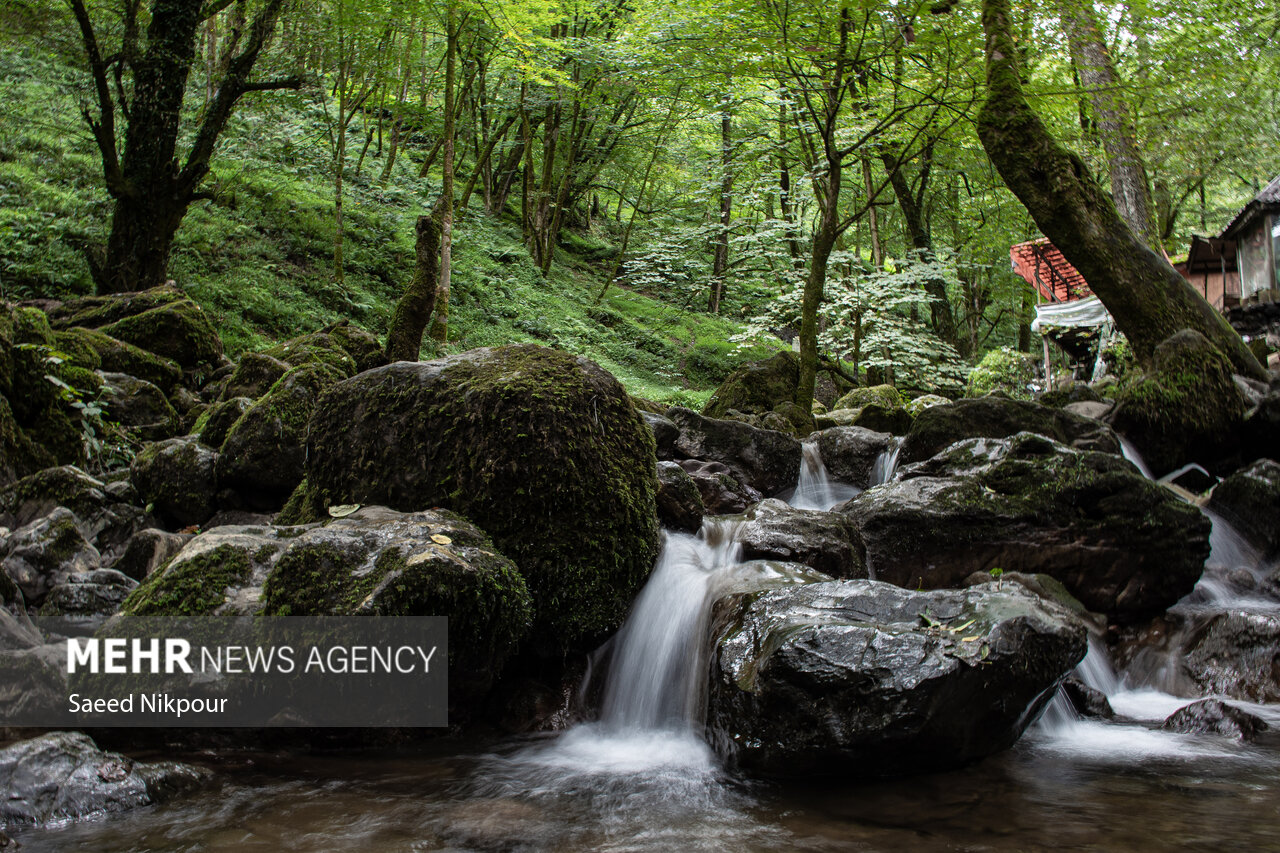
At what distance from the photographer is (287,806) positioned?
3.30 m

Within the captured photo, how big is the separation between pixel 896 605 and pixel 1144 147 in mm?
14537

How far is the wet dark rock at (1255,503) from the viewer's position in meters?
6.77

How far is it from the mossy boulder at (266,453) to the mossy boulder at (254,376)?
2.34m

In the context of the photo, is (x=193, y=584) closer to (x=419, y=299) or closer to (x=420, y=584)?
(x=420, y=584)

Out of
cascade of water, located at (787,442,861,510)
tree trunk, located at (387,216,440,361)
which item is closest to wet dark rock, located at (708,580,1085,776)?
cascade of water, located at (787,442,861,510)

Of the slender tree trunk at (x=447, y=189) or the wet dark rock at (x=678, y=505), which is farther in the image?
the slender tree trunk at (x=447, y=189)

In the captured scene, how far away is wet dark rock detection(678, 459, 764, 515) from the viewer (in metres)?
8.02

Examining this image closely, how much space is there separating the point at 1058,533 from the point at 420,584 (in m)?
4.74

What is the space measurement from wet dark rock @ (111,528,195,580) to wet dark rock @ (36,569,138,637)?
309 mm

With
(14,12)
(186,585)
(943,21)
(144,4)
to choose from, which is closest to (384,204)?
(144,4)

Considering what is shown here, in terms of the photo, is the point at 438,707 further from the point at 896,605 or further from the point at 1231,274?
the point at 1231,274

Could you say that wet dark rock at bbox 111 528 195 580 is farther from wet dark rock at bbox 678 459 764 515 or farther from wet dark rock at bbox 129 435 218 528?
wet dark rock at bbox 678 459 764 515

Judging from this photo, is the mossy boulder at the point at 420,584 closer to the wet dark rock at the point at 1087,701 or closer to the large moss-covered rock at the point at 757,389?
the wet dark rock at the point at 1087,701

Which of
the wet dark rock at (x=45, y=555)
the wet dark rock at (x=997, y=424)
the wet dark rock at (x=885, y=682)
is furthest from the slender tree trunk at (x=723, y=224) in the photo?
the wet dark rock at (x=885, y=682)
